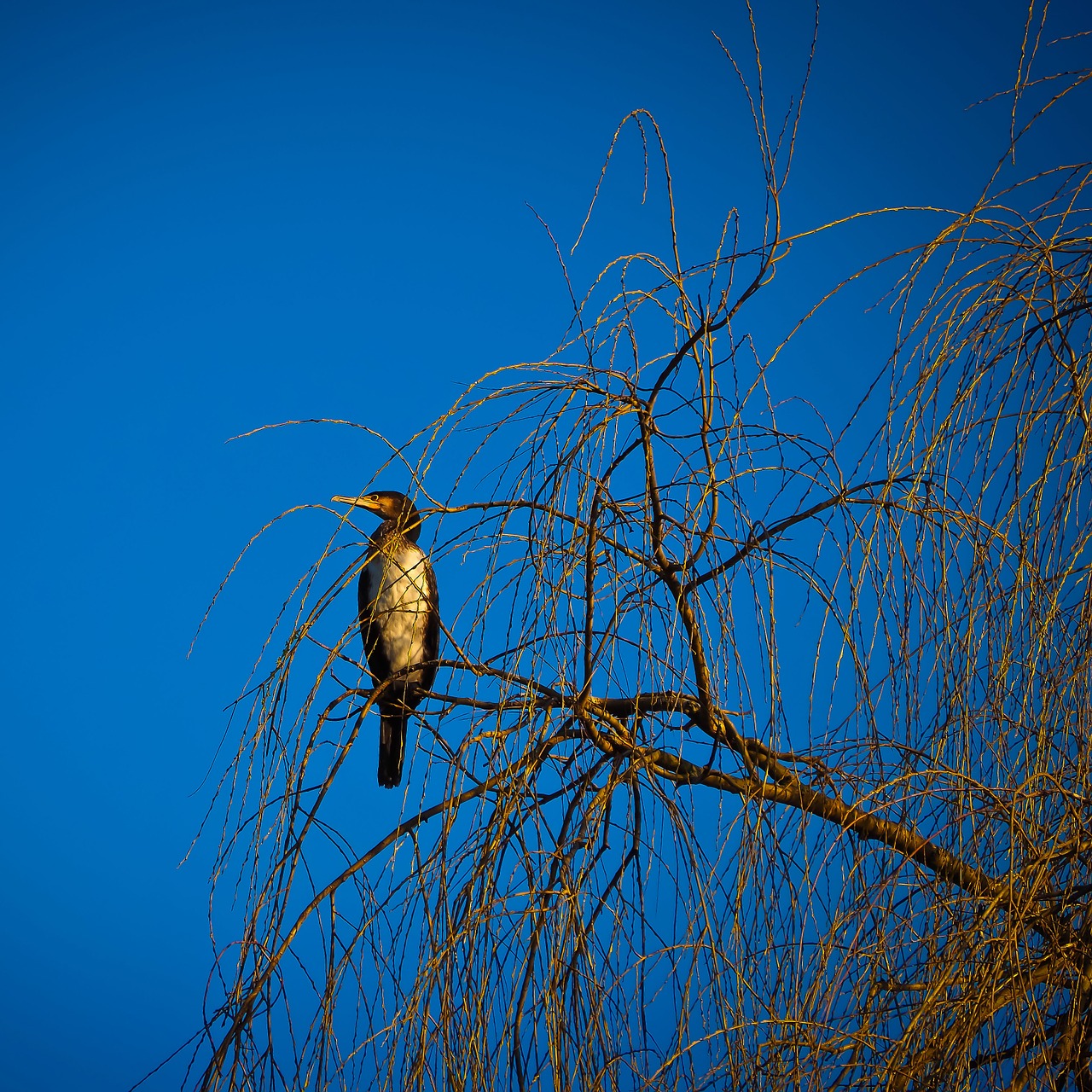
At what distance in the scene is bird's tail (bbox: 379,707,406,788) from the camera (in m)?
3.22

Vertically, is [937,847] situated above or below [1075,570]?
below

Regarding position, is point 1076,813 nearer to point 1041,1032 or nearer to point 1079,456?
Result: point 1041,1032

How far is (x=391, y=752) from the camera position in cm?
326

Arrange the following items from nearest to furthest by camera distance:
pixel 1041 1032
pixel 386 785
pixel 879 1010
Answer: pixel 1041 1032
pixel 879 1010
pixel 386 785

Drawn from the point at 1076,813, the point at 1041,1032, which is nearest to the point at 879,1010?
the point at 1041,1032

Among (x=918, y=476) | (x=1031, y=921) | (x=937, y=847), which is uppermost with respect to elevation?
(x=918, y=476)

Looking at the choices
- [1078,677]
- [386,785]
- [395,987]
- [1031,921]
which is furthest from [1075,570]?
[386,785]

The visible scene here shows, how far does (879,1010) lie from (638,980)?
26 centimetres

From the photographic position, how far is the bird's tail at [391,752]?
3221 mm

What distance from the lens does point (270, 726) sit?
135 centimetres

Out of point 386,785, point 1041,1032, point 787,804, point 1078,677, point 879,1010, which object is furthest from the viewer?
point 386,785

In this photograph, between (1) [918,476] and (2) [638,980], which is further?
(1) [918,476]

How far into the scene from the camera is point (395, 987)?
1275 millimetres

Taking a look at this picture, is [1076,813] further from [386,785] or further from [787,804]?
[386,785]
